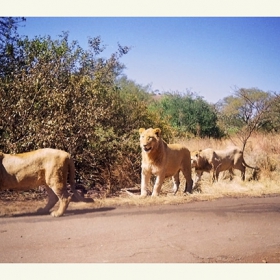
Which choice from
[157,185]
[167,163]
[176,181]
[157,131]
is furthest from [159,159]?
[176,181]

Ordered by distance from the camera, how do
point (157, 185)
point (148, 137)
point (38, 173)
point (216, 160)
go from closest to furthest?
point (38, 173), point (148, 137), point (157, 185), point (216, 160)

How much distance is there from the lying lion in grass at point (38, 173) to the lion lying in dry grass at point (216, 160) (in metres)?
2.81

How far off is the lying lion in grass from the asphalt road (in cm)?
19

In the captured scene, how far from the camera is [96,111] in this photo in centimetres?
494

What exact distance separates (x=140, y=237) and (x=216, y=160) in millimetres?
3273

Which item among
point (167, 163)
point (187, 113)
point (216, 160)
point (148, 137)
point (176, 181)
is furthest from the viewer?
point (216, 160)

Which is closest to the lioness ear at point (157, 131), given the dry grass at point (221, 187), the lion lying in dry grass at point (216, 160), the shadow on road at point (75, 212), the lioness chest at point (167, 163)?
the lioness chest at point (167, 163)

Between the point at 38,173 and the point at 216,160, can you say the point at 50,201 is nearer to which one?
the point at 38,173

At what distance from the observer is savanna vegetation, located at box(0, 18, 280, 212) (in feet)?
14.8

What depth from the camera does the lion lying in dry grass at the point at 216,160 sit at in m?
6.18

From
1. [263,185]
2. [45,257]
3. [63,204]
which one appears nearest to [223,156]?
[263,185]

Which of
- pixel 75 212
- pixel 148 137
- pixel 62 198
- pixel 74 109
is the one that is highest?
pixel 74 109

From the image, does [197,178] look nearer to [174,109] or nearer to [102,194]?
[174,109]

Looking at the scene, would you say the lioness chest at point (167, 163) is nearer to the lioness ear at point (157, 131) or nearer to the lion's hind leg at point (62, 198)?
the lioness ear at point (157, 131)
